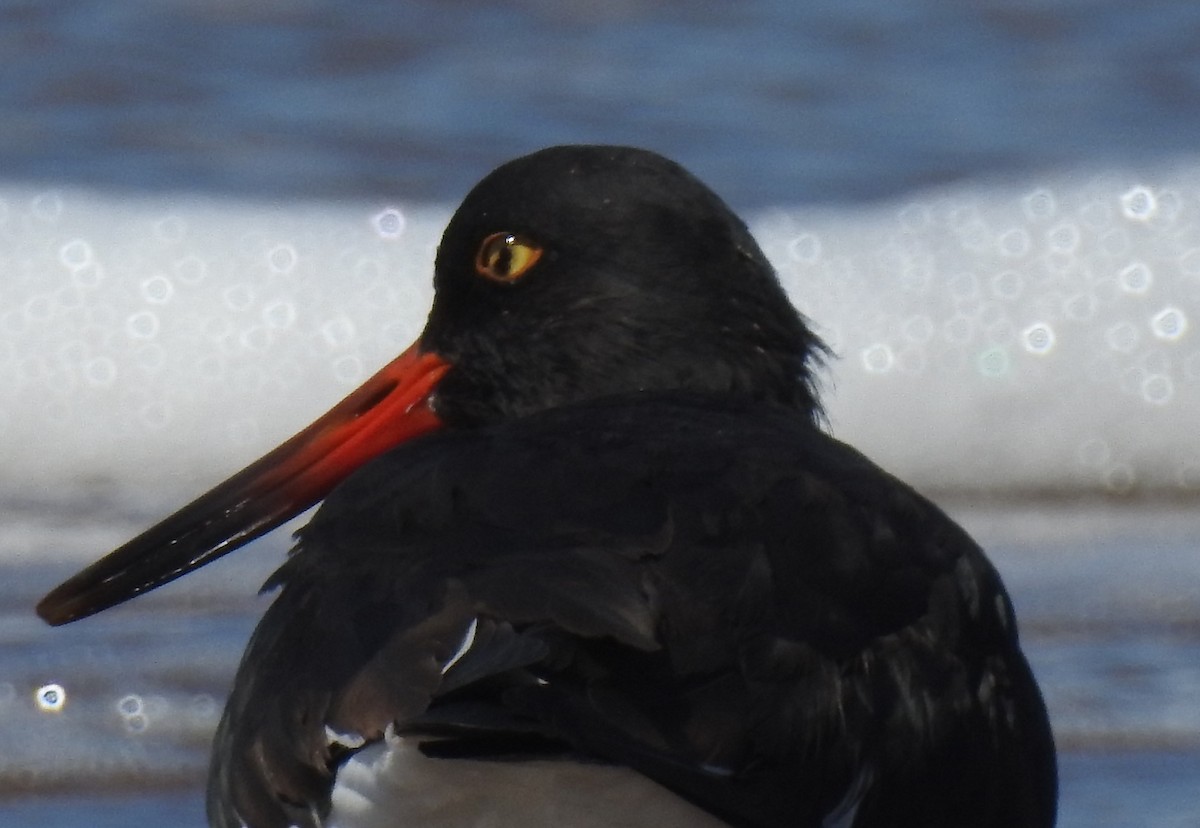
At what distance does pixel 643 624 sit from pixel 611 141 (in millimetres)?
5137

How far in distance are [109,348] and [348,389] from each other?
0.62 meters

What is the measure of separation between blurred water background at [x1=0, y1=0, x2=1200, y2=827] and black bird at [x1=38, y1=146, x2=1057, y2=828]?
109cm

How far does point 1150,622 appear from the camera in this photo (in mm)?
4484

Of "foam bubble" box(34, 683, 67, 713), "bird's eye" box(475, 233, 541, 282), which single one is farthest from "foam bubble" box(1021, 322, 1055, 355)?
"bird's eye" box(475, 233, 541, 282)

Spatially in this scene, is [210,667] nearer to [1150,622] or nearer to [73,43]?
[1150,622]

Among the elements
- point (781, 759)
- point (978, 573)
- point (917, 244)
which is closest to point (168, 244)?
point (917, 244)

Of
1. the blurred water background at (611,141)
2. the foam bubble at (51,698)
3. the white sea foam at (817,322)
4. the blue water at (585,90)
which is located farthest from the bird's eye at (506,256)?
the blue water at (585,90)

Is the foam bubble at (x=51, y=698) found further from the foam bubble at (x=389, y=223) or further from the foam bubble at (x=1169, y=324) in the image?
the foam bubble at (x=1169, y=324)

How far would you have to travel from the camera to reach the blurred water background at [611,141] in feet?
14.0

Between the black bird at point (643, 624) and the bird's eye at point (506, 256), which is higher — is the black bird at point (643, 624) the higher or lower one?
the lower one

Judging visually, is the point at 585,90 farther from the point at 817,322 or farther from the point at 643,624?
the point at 643,624

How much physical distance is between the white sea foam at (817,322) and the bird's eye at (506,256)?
2.37 meters

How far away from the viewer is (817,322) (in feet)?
19.0

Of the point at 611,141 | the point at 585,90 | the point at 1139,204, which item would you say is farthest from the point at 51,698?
the point at 585,90
